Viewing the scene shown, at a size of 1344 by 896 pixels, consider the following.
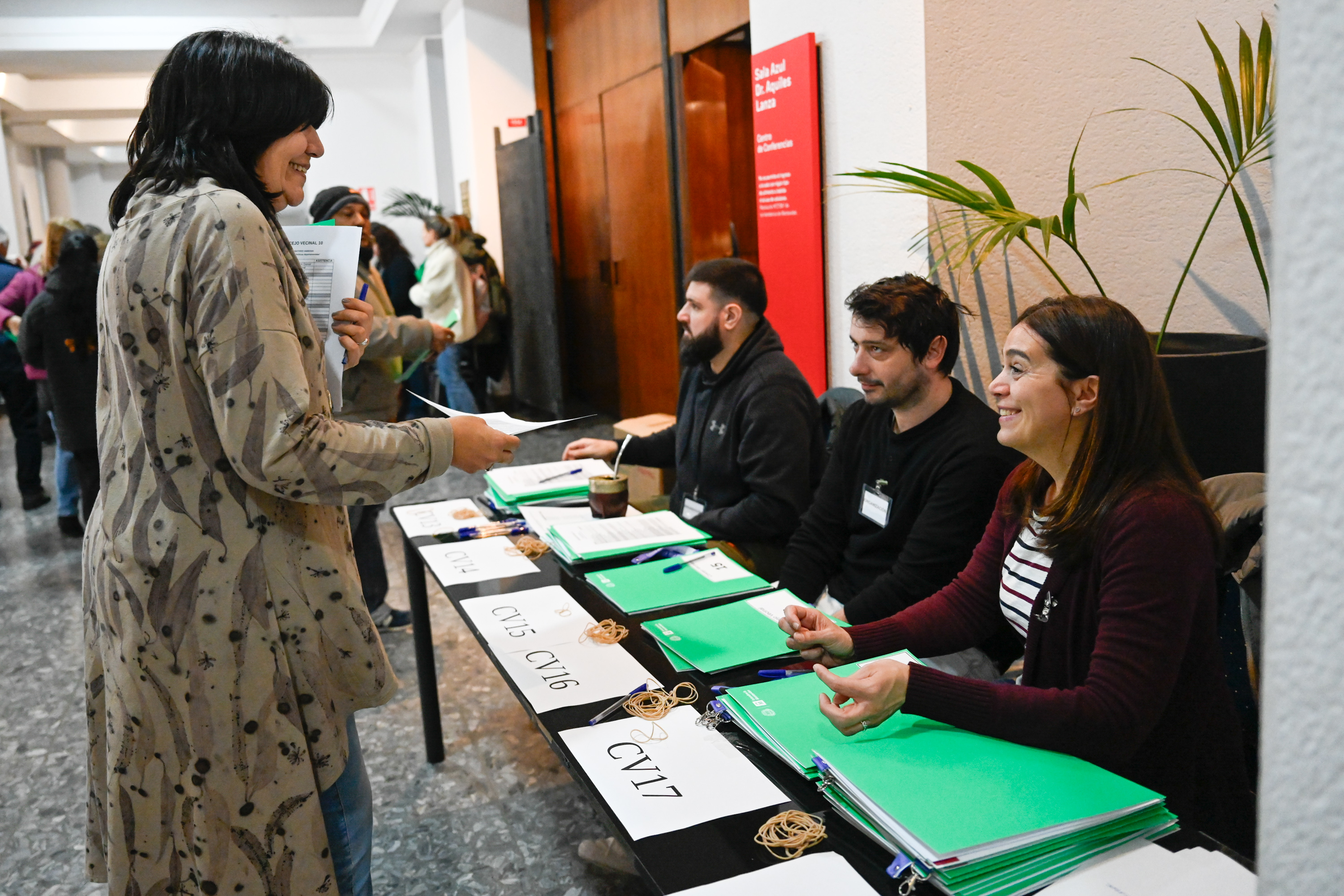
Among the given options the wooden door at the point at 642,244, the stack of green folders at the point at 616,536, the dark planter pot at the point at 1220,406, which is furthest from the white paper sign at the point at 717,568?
the wooden door at the point at 642,244

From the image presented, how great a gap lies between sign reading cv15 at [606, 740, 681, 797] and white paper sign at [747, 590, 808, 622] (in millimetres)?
412

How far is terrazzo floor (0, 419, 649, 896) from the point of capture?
2.03 metres

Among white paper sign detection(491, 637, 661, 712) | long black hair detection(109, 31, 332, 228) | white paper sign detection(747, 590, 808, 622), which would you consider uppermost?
long black hair detection(109, 31, 332, 228)

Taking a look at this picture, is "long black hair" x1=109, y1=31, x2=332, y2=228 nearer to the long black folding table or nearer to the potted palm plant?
the long black folding table

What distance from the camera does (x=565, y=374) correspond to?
25.2ft

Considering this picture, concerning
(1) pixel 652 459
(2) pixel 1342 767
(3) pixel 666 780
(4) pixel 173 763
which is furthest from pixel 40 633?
(2) pixel 1342 767

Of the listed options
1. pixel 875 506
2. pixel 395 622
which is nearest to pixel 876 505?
pixel 875 506

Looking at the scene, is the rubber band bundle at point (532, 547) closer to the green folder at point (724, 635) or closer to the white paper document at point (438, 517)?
the white paper document at point (438, 517)

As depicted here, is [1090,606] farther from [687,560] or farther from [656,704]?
[687,560]

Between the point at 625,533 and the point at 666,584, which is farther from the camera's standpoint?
the point at 625,533

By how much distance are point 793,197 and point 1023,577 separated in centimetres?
221

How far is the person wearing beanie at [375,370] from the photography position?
2.96m

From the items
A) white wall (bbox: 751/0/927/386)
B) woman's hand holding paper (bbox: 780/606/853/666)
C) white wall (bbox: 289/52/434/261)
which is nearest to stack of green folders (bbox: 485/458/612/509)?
woman's hand holding paper (bbox: 780/606/853/666)

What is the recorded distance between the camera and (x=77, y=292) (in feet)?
13.8
